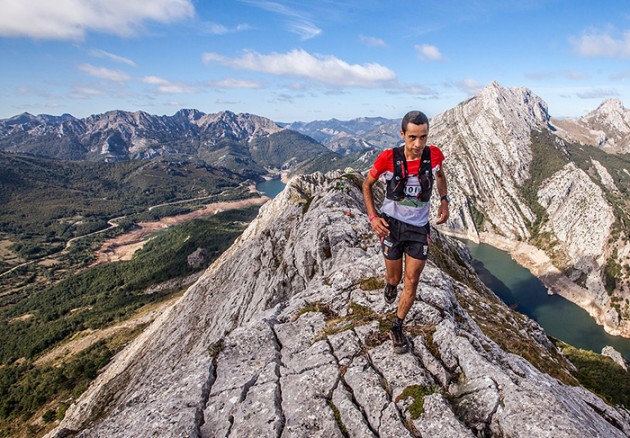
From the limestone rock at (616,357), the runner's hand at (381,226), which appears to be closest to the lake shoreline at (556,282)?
the limestone rock at (616,357)

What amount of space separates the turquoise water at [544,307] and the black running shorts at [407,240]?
13081 centimetres

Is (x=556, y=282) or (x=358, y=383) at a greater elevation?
(x=358, y=383)

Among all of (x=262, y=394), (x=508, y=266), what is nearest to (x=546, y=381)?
(x=262, y=394)

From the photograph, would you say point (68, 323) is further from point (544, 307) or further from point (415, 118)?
point (544, 307)

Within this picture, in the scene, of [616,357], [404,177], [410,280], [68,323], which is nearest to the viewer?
[404,177]

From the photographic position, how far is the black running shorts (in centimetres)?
1057

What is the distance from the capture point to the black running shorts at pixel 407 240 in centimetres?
1057

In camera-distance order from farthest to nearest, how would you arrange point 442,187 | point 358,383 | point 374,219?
point 442,187 → point 358,383 → point 374,219

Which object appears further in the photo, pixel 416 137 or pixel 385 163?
pixel 385 163

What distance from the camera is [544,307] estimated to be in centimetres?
13325

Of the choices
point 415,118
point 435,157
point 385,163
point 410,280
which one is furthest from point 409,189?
point 410,280

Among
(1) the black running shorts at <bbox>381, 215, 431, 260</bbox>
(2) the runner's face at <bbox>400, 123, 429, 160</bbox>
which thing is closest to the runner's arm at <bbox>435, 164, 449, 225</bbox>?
(1) the black running shorts at <bbox>381, 215, 431, 260</bbox>

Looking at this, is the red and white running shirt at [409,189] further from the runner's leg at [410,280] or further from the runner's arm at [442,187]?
the runner's leg at [410,280]

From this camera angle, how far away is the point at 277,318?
51.0 ft
